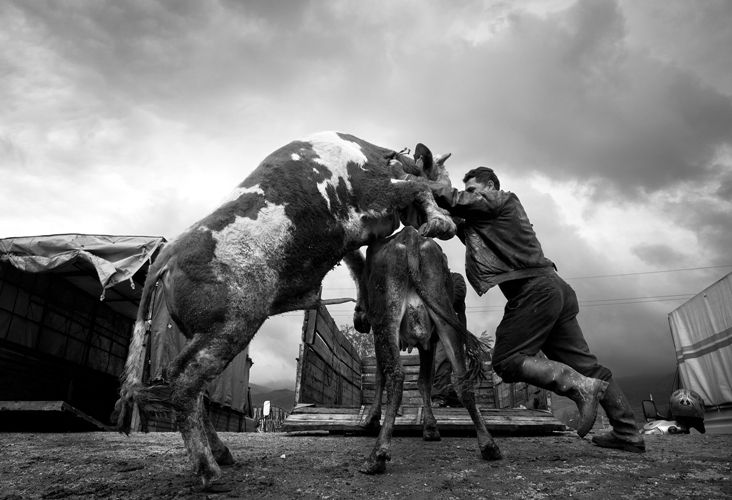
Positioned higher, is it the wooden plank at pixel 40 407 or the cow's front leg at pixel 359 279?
the cow's front leg at pixel 359 279

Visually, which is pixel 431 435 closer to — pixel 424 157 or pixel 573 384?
pixel 573 384

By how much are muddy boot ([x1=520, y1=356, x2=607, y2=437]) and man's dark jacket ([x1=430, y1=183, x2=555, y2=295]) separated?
81 cm

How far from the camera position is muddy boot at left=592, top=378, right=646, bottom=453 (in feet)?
13.1

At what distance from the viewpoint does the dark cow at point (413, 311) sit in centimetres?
409

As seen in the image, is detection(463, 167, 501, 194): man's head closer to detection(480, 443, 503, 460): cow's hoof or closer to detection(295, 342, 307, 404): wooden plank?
detection(480, 443, 503, 460): cow's hoof

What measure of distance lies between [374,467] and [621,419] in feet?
7.51

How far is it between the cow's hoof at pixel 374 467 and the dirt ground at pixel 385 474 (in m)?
0.05

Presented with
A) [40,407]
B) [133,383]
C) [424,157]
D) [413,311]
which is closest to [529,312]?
[413,311]

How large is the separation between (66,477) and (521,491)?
309cm

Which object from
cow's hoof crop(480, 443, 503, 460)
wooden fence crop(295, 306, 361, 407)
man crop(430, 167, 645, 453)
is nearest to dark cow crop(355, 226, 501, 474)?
cow's hoof crop(480, 443, 503, 460)

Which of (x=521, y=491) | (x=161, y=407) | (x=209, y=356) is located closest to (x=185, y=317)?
(x=209, y=356)

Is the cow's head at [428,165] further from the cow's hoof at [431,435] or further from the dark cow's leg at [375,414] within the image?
the cow's hoof at [431,435]

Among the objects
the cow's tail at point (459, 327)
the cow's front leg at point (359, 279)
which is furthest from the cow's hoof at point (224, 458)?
the cow's front leg at point (359, 279)

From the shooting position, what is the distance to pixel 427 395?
5398mm
